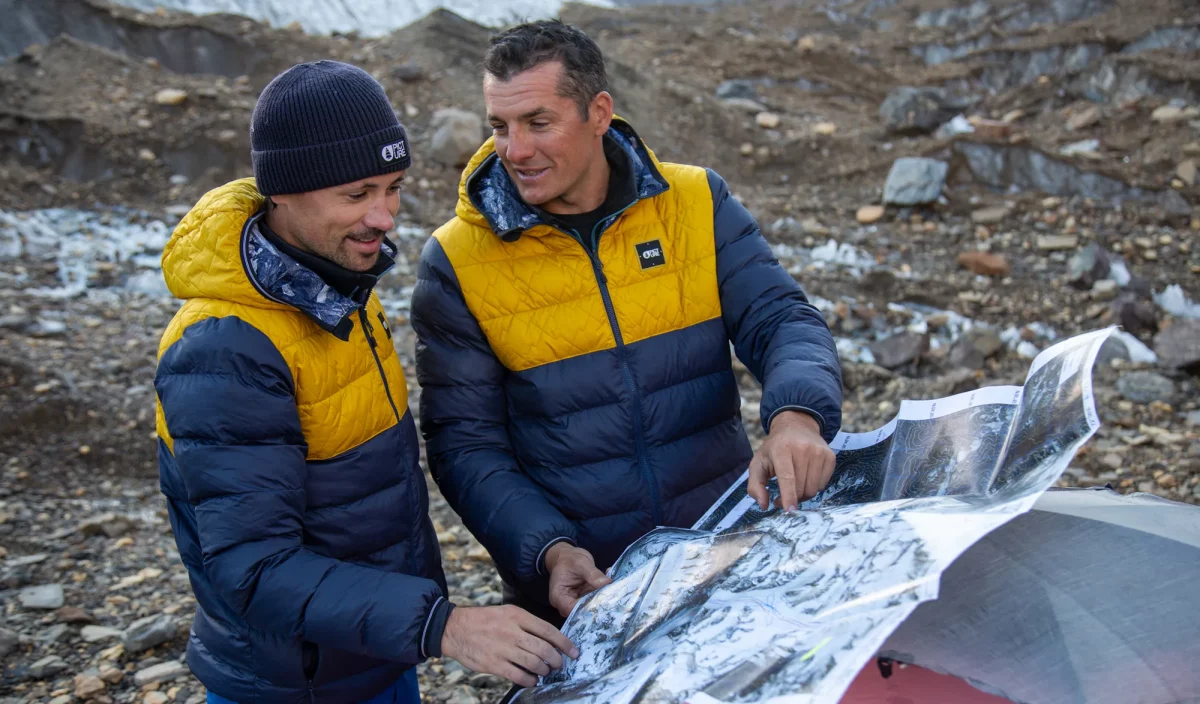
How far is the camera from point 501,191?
2105 mm

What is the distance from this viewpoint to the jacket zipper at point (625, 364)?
81.4 inches

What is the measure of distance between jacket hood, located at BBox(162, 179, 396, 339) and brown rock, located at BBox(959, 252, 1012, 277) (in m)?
6.01

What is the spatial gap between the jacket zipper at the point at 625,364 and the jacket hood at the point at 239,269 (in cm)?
58

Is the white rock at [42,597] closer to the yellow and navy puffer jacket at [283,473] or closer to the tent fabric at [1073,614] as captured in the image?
the yellow and navy puffer jacket at [283,473]

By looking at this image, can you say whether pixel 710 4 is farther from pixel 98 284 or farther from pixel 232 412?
pixel 232 412

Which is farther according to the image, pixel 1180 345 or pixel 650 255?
pixel 1180 345

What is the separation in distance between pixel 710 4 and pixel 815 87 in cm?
820

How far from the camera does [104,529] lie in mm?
3787

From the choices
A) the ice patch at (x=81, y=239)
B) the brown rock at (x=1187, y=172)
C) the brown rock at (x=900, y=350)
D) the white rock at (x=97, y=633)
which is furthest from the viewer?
the brown rock at (x=1187, y=172)

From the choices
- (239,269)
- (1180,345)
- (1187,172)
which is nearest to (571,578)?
(239,269)

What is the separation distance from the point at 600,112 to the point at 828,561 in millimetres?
1282

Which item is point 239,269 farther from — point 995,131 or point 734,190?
point 995,131

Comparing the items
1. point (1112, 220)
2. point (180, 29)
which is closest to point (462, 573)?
point (1112, 220)

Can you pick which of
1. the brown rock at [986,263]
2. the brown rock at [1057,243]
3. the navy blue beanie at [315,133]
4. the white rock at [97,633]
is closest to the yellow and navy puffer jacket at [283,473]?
the navy blue beanie at [315,133]
